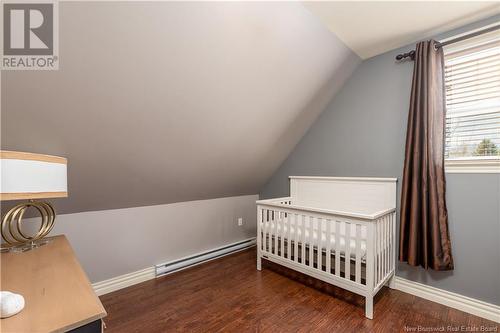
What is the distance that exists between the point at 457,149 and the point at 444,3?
110 cm

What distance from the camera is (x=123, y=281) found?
7.38 ft

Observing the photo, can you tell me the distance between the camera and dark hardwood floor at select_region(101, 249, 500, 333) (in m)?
1.68

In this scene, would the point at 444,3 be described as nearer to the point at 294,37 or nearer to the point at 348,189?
the point at 294,37

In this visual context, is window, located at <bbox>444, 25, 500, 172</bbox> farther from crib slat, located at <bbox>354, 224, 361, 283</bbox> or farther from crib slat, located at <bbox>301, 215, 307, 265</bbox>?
crib slat, located at <bbox>301, 215, 307, 265</bbox>

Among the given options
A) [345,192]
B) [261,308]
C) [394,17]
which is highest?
[394,17]

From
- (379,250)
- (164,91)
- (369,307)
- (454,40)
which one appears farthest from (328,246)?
(454,40)

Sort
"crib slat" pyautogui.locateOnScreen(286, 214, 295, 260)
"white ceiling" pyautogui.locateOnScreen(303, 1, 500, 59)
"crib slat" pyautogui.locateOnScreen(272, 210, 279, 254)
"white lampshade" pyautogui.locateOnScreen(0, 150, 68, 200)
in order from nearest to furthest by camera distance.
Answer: "white lampshade" pyautogui.locateOnScreen(0, 150, 68, 200) < "white ceiling" pyautogui.locateOnScreen(303, 1, 500, 59) < "crib slat" pyautogui.locateOnScreen(286, 214, 295, 260) < "crib slat" pyautogui.locateOnScreen(272, 210, 279, 254)

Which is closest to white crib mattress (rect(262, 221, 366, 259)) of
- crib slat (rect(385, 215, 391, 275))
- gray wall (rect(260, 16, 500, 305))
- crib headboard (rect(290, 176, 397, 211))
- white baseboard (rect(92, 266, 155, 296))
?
crib slat (rect(385, 215, 391, 275))

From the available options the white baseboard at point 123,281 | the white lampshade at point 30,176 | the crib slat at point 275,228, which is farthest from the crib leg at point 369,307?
the white lampshade at point 30,176

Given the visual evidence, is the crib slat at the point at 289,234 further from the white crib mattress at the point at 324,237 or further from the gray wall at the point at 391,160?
the gray wall at the point at 391,160

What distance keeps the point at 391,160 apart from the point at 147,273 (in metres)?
2.67

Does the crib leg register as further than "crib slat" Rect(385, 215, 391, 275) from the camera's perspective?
No

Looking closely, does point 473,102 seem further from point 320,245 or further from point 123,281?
point 123,281

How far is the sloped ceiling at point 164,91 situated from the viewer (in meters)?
1.28
